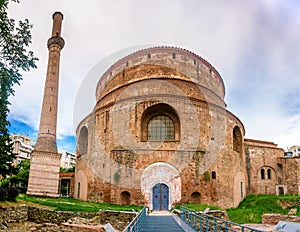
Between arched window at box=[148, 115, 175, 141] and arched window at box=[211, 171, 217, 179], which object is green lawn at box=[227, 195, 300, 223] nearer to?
arched window at box=[211, 171, 217, 179]

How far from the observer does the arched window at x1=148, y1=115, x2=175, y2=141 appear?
19.4 meters

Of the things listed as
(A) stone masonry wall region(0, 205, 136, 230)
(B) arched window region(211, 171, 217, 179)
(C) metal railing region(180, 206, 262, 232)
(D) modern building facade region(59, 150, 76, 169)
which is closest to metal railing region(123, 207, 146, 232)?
(C) metal railing region(180, 206, 262, 232)

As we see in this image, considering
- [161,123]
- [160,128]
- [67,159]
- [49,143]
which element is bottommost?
[49,143]

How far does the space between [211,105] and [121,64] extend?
7928 millimetres

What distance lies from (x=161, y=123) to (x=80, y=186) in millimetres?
8063

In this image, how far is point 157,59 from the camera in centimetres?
2183

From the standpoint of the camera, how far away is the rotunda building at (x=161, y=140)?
17.8 m

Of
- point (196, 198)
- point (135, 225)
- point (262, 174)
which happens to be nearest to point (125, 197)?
point (196, 198)

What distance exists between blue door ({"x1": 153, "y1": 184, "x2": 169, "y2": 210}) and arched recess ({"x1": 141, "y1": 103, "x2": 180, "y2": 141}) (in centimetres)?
316

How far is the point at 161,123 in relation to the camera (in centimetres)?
1980

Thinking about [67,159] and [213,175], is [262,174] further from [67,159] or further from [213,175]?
[67,159]

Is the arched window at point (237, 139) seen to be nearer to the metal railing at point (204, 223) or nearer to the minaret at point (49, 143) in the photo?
the minaret at point (49, 143)

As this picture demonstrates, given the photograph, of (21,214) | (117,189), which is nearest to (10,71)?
(21,214)

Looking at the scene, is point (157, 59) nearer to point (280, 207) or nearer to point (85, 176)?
point (85, 176)
